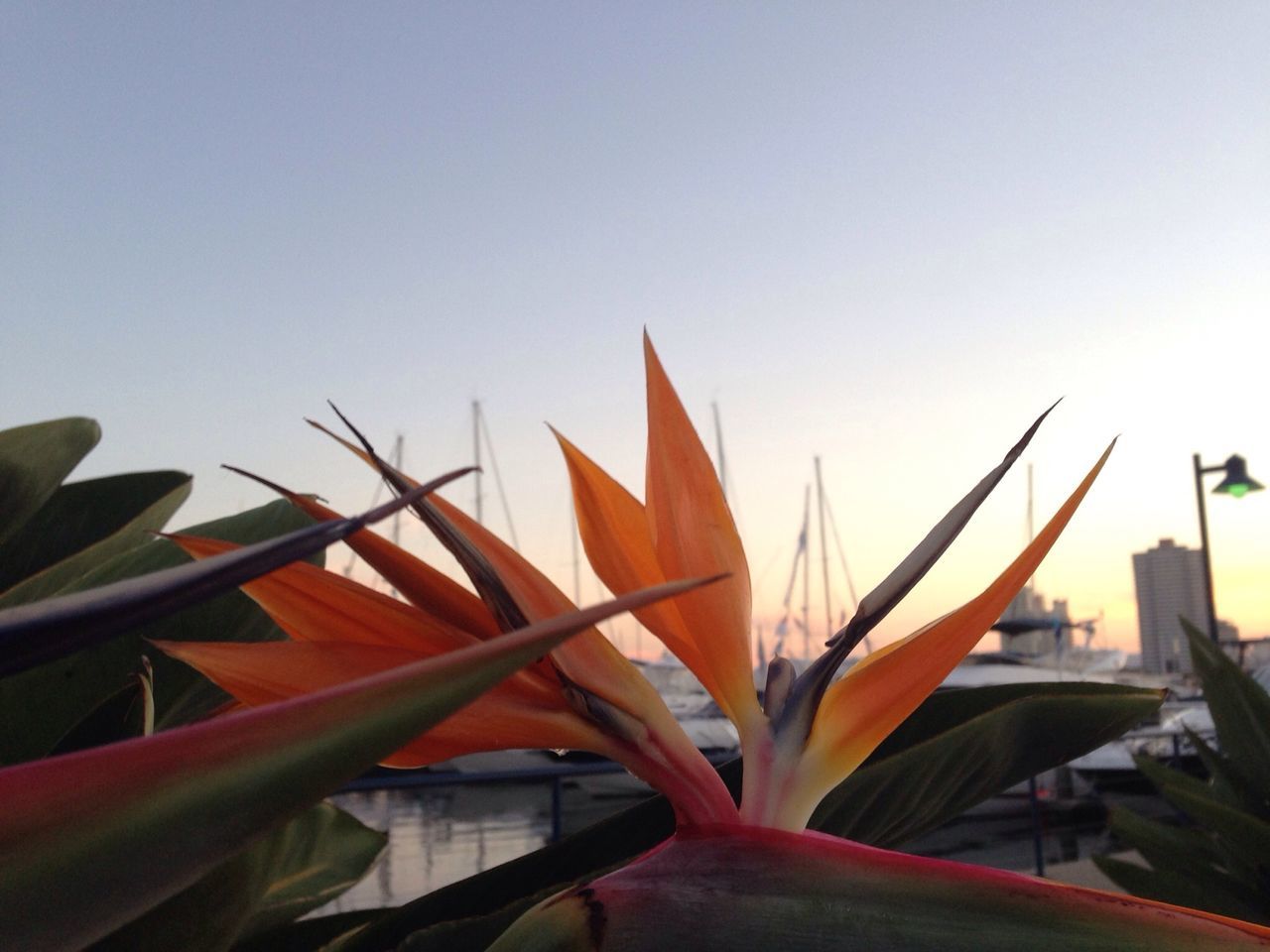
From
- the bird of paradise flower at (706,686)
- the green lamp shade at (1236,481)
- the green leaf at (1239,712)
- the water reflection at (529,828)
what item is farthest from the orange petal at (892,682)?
the green lamp shade at (1236,481)

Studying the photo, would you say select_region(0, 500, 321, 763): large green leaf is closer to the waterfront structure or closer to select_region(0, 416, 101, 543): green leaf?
select_region(0, 416, 101, 543): green leaf

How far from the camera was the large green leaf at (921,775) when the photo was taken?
285 mm

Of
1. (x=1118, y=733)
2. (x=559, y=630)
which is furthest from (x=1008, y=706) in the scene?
(x=559, y=630)

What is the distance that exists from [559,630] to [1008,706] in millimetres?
220

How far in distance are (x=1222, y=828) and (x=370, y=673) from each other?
76 cm

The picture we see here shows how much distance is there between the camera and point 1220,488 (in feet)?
16.4

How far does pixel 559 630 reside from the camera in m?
0.14

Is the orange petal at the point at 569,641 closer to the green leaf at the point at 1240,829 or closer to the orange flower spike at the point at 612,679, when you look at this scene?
the orange flower spike at the point at 612,679

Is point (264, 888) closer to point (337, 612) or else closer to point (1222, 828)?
point (337, 612)

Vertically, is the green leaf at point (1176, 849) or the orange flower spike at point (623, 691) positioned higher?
the orange flower spike at point (623, 691)

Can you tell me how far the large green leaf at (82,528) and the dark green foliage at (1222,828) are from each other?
0.72m

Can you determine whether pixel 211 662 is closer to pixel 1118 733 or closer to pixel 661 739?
pixel 661 739

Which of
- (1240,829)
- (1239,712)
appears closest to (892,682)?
(1240,829)

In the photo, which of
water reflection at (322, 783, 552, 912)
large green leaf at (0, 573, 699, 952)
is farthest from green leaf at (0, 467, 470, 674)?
water reflection at (322, 783, 552, 912)
